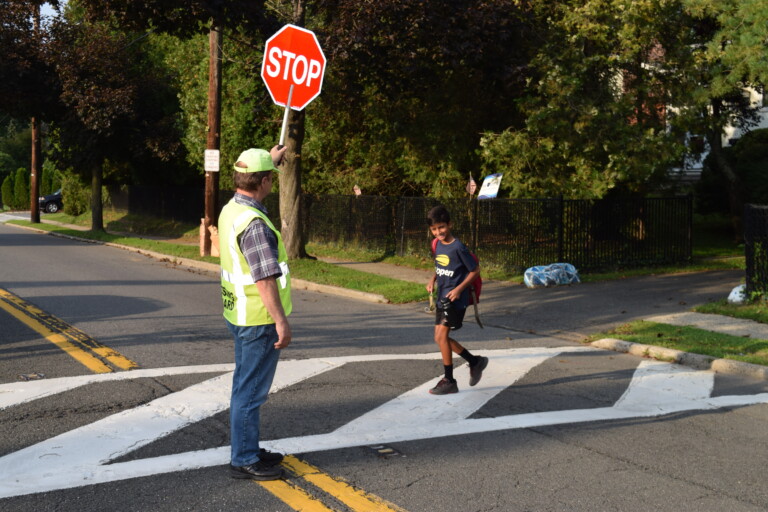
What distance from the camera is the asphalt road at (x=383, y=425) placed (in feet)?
15.8

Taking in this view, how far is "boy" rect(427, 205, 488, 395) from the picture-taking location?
24.0 ft

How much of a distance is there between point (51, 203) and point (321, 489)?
59616 millimetres

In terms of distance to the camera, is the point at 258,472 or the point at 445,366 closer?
the point at 258,472

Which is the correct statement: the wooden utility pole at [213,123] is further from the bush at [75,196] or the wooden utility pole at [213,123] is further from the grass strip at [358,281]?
the bush at [75,196]

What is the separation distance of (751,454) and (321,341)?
5241 millimetres

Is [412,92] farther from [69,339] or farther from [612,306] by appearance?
[69,339]

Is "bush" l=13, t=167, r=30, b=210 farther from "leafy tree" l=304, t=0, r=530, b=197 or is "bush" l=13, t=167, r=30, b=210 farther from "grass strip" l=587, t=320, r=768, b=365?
"grass strip" l=587, t=320, r=768, b=365

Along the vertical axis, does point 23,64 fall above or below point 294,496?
above

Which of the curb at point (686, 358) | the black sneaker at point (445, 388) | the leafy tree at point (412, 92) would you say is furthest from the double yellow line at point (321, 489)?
the leafy tree at point (412, 92)

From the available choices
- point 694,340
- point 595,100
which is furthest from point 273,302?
point 595,100

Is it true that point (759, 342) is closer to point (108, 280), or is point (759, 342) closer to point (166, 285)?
point (166, 285)

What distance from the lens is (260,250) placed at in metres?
4.77

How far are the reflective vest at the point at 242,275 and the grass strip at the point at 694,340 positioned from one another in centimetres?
614

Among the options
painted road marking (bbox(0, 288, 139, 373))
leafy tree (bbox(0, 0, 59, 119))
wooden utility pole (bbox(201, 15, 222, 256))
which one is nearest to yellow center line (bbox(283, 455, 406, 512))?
painted road marking (bbox(0, 288, 139, 373))
